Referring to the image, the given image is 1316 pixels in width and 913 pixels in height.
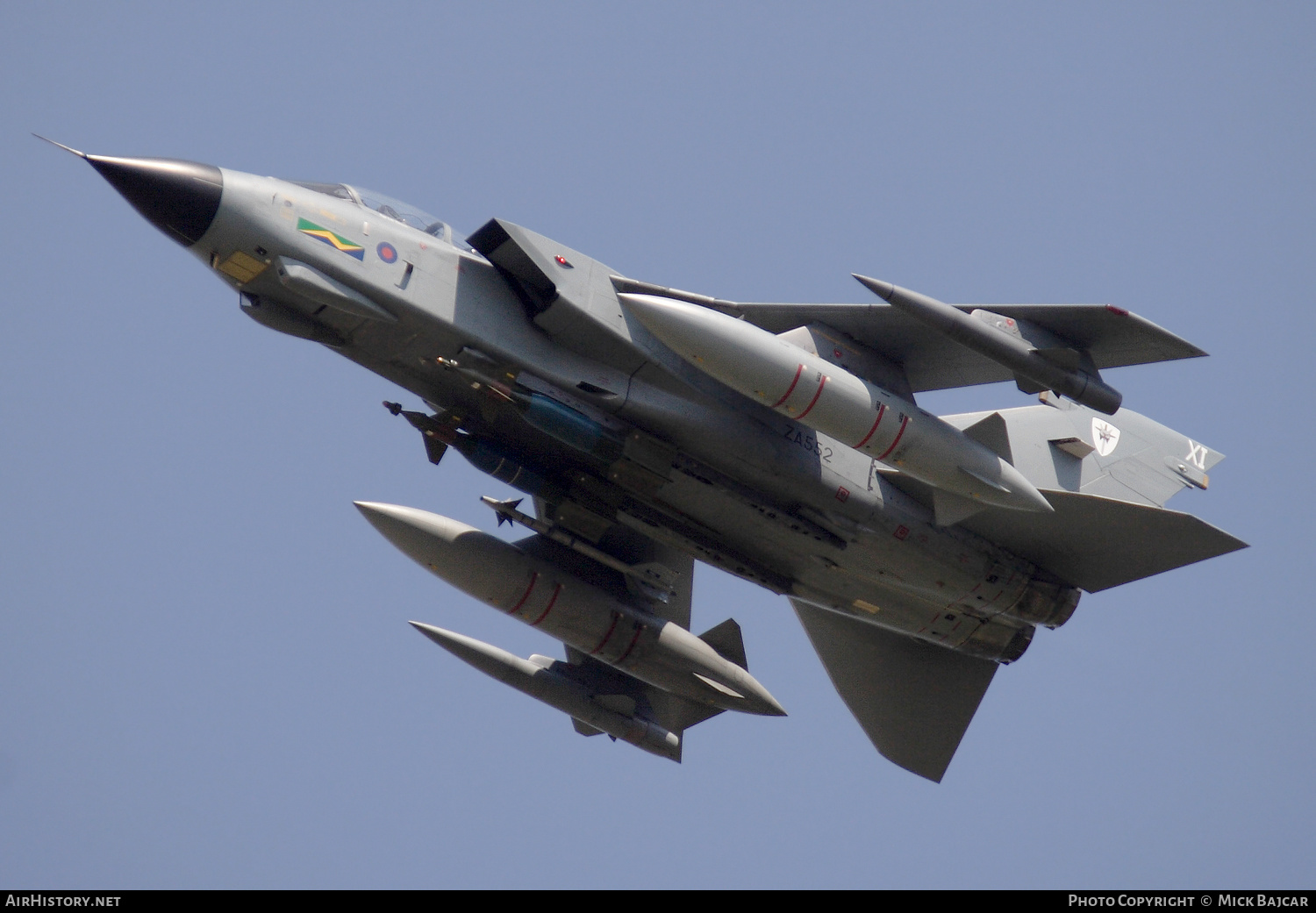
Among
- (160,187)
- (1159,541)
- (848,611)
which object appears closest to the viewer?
(160,187)

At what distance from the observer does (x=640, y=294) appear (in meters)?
13.1

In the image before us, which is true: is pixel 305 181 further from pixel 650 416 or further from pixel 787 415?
pixel 787 415

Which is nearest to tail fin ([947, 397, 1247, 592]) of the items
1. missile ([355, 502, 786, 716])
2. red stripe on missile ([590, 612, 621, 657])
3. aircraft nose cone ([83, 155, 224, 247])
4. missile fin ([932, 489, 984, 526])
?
missile fin ([932, 489, 984, 526])

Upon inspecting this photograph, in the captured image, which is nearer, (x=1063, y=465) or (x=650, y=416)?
(x=650, y=416)

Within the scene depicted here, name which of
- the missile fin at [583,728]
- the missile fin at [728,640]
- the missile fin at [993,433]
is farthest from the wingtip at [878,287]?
the missile fin at [583,728]

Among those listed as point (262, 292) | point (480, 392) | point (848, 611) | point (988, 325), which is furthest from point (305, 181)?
point (848, 611)

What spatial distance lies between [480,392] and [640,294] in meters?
1.94

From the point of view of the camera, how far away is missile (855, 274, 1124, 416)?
13.3 metres

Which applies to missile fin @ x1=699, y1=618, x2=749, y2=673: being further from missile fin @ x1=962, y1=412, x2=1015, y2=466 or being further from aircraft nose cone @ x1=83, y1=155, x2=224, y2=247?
aircraft nose cone @ x1=83, y1=155, x2=224, y2=247

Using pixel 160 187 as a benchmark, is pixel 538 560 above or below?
below

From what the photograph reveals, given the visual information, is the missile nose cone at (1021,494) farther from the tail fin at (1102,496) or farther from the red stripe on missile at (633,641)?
the red stripe on missile at (633,641)

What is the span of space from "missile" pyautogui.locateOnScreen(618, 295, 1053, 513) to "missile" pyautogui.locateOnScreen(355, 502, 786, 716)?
12.5 ft

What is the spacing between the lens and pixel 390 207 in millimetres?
13578

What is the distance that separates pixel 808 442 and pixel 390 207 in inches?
202
